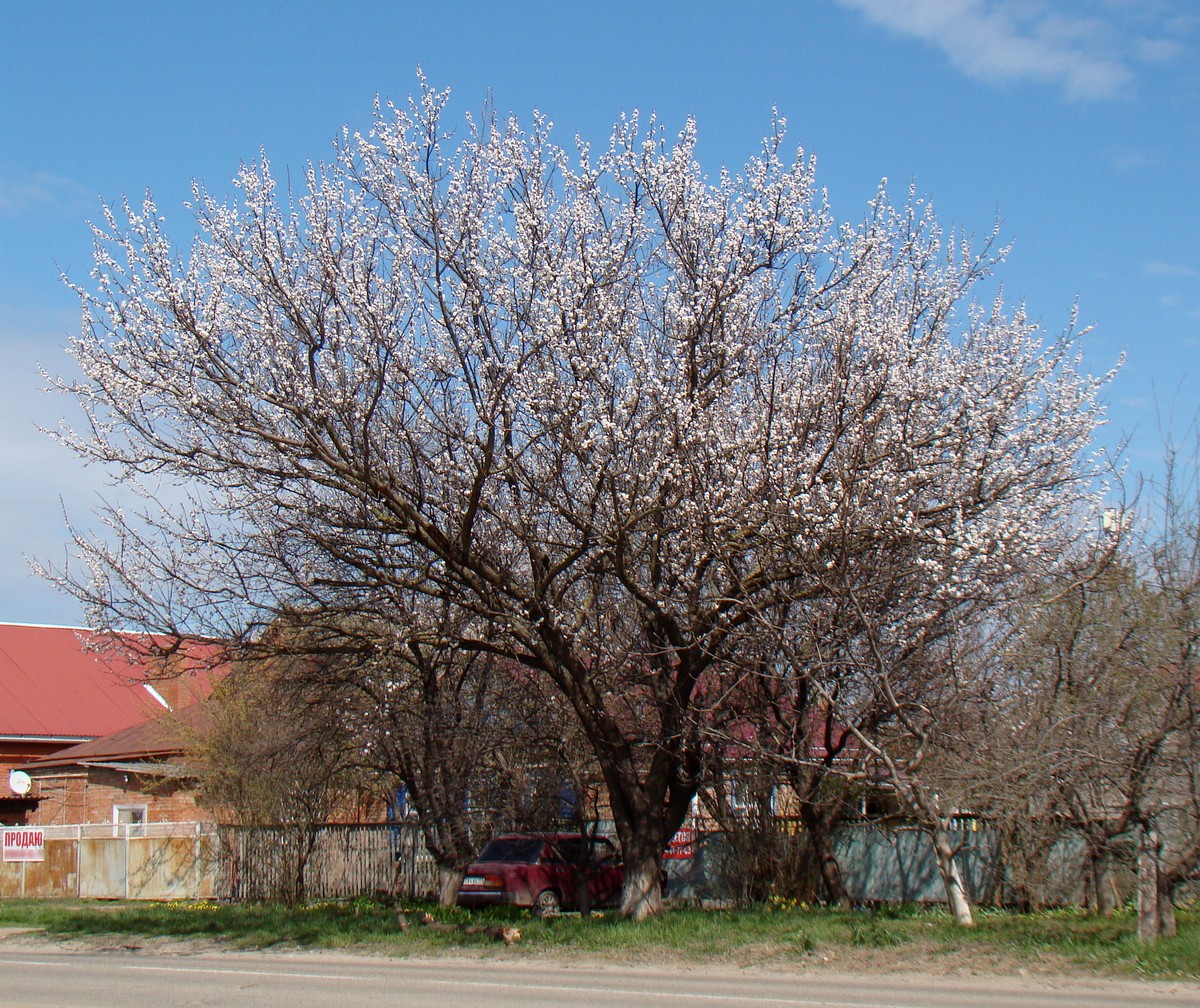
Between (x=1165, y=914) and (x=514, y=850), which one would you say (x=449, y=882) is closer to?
(x=514, y=850)

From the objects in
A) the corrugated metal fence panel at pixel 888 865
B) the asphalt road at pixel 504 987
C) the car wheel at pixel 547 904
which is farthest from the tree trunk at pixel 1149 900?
the car wheel at pixel 547 904

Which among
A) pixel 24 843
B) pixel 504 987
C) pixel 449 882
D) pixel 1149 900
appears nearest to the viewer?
pixel 504 987

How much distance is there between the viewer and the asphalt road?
33.5 feet

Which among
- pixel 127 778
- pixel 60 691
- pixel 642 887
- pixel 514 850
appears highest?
pixel 60 691

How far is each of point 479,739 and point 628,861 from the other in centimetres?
335

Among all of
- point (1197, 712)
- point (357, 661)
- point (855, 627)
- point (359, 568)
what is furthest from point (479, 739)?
point (1197, 712)

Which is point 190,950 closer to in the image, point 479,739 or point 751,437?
point 479,739

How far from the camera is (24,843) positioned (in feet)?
93.5

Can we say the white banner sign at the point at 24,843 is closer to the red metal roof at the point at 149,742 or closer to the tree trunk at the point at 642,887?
the red metal roof at the point at 149,742

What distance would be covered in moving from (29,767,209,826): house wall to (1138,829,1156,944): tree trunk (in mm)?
22869

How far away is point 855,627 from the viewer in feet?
46.4

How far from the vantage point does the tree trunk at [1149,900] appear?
11906mm

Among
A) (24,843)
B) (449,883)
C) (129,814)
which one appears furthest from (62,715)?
(449,883)

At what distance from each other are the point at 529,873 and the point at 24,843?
15.6 m
